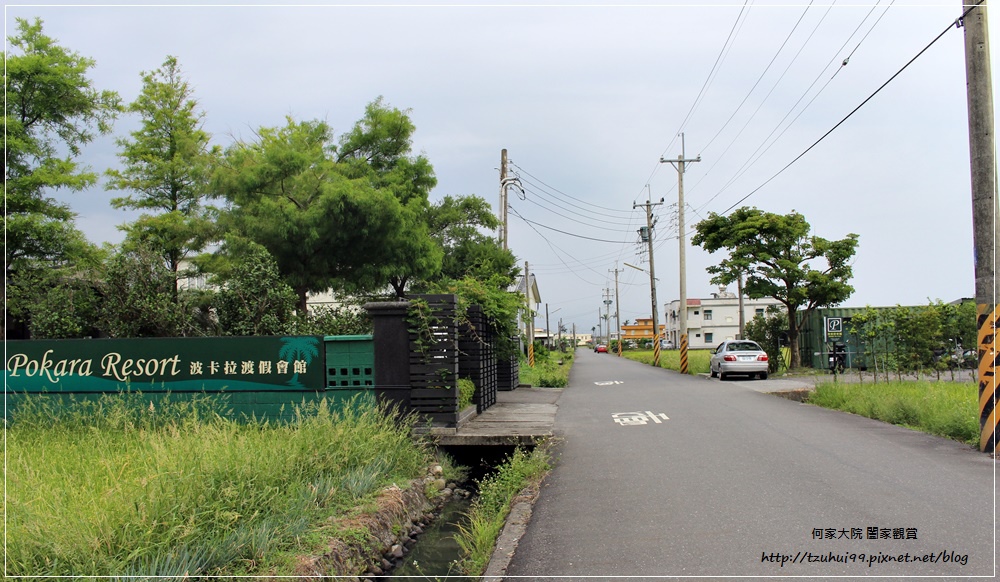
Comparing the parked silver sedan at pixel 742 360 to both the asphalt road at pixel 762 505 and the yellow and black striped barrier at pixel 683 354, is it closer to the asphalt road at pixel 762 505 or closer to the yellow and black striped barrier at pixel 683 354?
the yellow and black striped barrier at pixel 683 354

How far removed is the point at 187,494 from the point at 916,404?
10.9 m

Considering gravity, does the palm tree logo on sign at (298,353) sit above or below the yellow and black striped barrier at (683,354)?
above

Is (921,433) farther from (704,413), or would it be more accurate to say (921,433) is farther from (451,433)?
(451,433)

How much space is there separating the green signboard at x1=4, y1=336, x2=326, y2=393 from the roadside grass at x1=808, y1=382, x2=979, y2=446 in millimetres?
8990

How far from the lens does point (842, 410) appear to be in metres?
13.3

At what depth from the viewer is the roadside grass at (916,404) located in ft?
31.7

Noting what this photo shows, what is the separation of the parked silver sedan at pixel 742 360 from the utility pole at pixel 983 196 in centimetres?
1518

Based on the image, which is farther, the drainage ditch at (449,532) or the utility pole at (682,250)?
the utility pole at (682,250)

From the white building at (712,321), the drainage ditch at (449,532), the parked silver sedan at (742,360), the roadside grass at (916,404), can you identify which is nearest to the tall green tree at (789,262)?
the parked silver sedan at (742,360)

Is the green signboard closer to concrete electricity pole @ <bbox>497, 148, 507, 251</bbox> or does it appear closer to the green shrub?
the green shrub

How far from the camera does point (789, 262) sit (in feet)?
81.5

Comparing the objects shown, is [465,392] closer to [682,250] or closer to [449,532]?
[449,532]

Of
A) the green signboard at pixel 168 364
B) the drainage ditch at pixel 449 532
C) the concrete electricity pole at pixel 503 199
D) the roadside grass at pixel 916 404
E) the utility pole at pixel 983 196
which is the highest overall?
the concrete electricity pole at pixel 503 199

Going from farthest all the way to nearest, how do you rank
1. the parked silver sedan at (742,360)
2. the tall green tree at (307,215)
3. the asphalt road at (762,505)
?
the parked silver sedan at (742,360) < the tall green tree at (307,215) < the asphalt road at (762,505)
